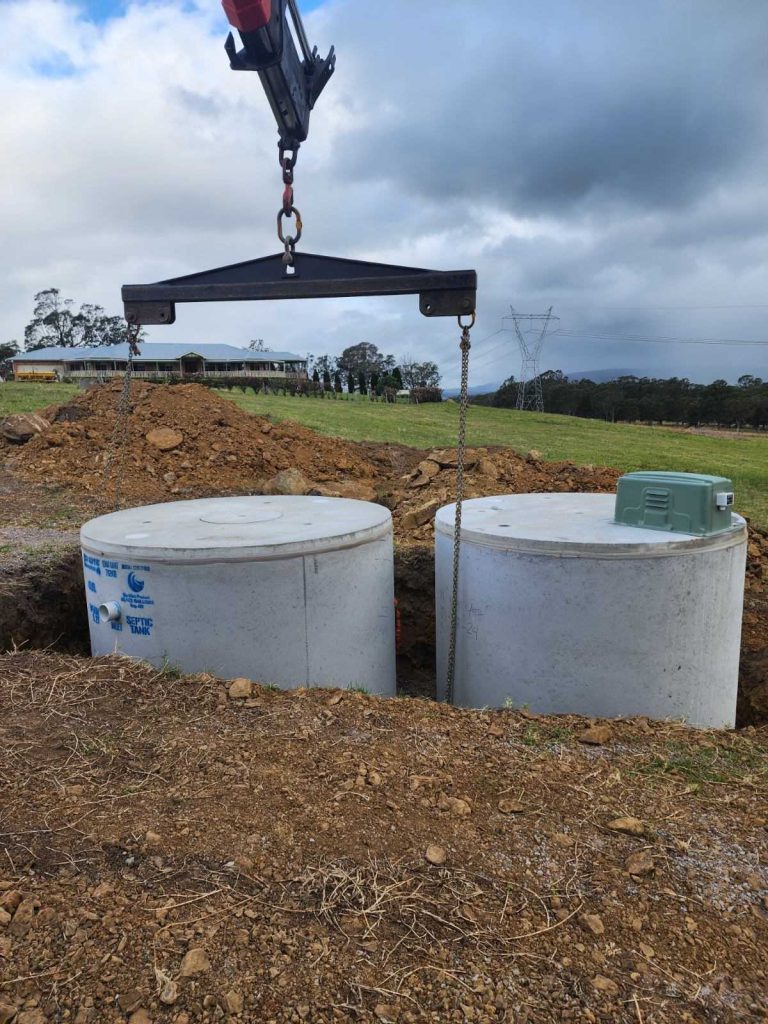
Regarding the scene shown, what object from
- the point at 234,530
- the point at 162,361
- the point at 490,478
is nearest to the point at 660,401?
the point at 162,361

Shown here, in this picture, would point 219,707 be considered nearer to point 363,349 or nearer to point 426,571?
point 426,571

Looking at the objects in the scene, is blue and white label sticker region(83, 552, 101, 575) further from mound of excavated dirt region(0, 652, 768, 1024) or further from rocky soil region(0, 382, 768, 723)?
rocky soil region(0, 382, 768, 723)

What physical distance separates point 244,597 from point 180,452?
822cm

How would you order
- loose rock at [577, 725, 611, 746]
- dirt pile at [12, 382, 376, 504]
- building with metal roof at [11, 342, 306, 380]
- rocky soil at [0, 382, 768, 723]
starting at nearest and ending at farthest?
loose rock at [577, 725, 611, 746]
rocky soil at [0, 382, 768, 723]
dirt pile at [12, 382, 376, 504]
building with metal roof at [11, 342, 306, 380]

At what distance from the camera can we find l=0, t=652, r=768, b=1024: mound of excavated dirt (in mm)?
2057

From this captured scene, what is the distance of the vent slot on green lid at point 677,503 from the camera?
15.7 feet

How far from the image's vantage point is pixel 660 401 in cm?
5453

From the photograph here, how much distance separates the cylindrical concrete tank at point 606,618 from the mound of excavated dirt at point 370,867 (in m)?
0.92

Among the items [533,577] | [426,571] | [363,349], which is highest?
[363,349]

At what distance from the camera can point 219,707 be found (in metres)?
3.86

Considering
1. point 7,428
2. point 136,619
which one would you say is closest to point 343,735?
point 136,619

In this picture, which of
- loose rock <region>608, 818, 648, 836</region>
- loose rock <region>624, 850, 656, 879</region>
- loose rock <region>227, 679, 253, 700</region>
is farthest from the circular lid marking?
loose rock <region>624, 850, 656, 879</region>

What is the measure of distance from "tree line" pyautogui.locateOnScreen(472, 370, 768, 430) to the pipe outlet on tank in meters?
48.1

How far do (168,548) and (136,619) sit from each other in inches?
24.1
